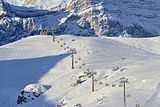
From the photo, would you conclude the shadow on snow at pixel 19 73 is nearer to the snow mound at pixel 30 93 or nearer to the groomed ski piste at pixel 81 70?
the groomed ski piste at pixel 81 70

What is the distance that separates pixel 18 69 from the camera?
10012cm

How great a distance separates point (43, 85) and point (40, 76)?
9091mm

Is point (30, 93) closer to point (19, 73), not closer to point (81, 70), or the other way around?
point (81, 70)

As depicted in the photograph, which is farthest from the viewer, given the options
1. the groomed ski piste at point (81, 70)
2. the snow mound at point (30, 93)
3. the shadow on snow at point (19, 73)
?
the shadow on snow at point (19, 73)

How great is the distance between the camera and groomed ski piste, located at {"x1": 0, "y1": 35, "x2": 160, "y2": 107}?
6762cm

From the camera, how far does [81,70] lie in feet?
292

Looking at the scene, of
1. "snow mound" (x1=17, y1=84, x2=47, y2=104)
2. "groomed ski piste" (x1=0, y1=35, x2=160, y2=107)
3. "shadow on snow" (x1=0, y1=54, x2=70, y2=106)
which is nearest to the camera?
"groomed ski piste" (x1=0, y1=35, x2=160, y2=107)

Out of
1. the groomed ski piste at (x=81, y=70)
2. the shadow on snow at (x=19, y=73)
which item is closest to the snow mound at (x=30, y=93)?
the groomed ski piste at (x=81, y=70)

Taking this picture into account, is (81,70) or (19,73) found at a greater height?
(81,70)

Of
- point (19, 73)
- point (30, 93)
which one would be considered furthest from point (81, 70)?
point (19, 73)

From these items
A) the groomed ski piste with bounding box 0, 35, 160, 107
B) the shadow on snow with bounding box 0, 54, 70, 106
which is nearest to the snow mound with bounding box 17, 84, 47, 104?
the groomed ski piste with bounding box 0, 35, 160, 107

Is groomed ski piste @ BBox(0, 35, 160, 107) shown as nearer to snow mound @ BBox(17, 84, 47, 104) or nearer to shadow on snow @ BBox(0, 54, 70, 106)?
shadow on snow @ BBox(0, 54, 70, 106)

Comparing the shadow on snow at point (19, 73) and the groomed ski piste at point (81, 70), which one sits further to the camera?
the shadow on snow at point (19, 73)

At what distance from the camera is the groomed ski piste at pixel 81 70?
222ft
